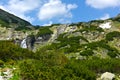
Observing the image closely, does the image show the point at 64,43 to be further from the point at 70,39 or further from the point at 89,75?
the point at 89,75

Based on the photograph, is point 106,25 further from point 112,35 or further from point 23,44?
point 23,44

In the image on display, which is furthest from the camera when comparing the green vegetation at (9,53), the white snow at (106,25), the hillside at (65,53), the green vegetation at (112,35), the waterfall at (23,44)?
the waterfall at (23,44)

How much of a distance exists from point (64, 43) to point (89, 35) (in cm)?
1719

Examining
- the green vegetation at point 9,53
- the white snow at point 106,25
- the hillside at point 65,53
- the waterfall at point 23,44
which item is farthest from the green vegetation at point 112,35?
the green vegetation at point 9,53

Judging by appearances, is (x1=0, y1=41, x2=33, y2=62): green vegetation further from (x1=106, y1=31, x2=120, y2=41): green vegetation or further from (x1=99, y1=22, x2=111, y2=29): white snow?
(x1=99, y1=22, x2=111, y2=29): white snow

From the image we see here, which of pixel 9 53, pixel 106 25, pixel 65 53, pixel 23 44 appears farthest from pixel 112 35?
pixel 9 53

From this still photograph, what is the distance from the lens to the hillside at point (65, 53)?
3161 centimetres

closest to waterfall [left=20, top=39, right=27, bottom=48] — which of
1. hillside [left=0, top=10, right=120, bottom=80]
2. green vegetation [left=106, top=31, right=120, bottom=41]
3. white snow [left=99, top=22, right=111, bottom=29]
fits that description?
hillside [left=0, top=10, right=120, bottom=80]

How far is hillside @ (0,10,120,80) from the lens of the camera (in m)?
31.6

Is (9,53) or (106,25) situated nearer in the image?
(9,53)

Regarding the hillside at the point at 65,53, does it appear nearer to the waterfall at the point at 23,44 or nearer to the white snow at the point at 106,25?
the white snow at the point at 106,25

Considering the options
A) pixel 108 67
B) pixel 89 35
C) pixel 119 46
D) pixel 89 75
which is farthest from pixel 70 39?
pixel 89 75

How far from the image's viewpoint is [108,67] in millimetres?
80188

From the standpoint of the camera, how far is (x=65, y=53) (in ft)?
373
